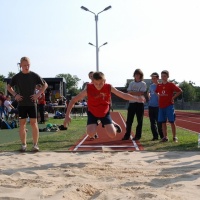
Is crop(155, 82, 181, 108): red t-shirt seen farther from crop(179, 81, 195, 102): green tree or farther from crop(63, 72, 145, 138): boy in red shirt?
crop(179, 81, 195, 102): green tree

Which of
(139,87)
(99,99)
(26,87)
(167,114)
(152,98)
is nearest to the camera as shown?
(99,99)

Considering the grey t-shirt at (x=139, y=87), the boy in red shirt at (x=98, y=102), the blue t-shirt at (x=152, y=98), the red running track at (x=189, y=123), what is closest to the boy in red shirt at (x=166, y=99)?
the grey t-shirt at (x=139, y=87)

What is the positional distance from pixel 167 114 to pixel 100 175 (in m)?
3.86

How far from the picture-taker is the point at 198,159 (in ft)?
18.3

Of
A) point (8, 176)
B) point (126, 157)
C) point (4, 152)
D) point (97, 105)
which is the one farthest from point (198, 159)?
point (4, 152)

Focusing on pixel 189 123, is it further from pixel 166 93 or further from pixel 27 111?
pixel 27 111

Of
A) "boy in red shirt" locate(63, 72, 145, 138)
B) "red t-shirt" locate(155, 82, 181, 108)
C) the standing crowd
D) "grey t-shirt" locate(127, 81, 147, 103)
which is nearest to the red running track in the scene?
the standing crowd

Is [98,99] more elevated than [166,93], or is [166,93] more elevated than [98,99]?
[166,93]

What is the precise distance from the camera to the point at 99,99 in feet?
19.3

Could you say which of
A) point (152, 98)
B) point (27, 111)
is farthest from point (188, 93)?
point (27, 111)

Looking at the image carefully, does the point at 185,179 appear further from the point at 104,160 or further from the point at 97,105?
the point at 97,105

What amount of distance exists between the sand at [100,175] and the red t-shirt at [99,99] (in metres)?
0.74

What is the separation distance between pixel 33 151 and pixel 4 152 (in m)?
→ 0.52

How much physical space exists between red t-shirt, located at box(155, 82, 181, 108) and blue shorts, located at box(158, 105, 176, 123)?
9 centimetres
